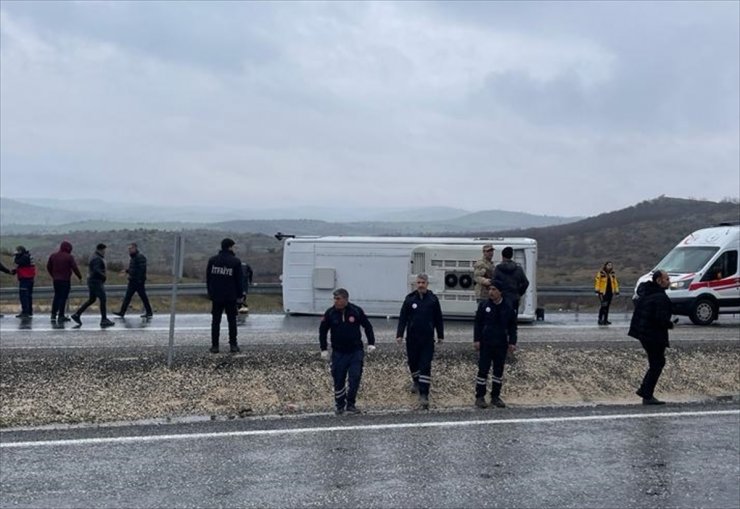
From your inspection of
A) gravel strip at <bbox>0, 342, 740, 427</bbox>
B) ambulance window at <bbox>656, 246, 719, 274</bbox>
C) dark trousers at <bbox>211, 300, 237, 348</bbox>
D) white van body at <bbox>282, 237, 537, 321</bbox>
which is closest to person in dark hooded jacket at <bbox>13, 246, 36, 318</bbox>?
white van body at <bbox>282, 237, 537, 321</bbox>

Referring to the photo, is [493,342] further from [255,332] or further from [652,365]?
[255,332]

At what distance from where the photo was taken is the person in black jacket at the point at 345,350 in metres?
12.2

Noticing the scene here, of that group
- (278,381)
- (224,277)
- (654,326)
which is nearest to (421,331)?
(278,381)

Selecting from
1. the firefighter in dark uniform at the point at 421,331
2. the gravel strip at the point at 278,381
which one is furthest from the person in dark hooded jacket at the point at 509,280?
the firefighter in dark uniform at the point at 421,331

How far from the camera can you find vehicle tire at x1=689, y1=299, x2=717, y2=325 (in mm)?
22453

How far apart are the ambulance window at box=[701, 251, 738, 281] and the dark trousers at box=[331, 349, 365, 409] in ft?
43.7

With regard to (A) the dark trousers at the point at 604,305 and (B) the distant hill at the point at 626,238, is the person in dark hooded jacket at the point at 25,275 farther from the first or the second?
(B) the distant hill at the point at 626,238

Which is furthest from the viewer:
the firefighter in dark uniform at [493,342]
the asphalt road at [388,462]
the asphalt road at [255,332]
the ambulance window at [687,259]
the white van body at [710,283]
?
the ambulance window at [687,259]

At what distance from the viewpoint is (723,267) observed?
22641 mm

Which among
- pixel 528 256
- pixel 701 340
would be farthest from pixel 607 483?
pixel 528 256

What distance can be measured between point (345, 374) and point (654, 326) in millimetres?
4567

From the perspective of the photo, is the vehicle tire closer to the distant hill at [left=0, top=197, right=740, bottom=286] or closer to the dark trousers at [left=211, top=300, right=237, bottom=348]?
the dark trousers at [left=211, top=300, right=237, bottom=348]

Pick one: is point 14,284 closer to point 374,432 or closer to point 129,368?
point 129,368

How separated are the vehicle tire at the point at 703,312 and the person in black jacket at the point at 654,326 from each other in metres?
10.0
